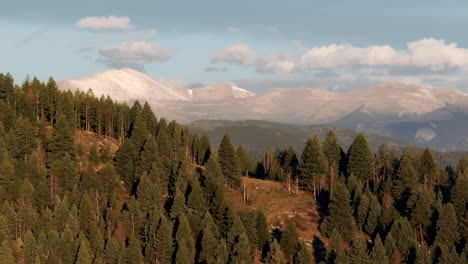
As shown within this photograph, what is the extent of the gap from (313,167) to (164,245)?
5894cm

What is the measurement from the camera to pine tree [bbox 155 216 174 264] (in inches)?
4522

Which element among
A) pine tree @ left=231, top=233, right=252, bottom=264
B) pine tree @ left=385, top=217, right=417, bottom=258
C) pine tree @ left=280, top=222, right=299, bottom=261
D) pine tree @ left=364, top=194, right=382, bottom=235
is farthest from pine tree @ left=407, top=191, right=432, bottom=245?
pine tree @ left=231, top=233, right=252, bottom=264

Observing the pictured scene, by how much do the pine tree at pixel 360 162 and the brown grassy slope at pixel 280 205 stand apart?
56.5ft

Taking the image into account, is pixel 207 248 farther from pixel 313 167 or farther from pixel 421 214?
pixel 421 214

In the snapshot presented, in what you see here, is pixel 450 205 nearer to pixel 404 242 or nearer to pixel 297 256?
pixel 404 242

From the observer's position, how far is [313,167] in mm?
158625

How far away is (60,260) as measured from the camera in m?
104

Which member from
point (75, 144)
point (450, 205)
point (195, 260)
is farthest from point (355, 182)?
point (75, 144)

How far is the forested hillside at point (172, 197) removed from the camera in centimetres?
11306

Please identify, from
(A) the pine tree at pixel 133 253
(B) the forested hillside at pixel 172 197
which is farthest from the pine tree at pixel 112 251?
(A) the pine tree at pixel 133 253

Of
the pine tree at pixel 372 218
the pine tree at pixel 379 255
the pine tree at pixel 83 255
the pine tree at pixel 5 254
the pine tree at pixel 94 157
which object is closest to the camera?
the pine tree at pixel 5 254

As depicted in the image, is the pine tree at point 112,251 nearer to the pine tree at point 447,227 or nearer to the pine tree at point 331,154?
the pine tree at point 447,227

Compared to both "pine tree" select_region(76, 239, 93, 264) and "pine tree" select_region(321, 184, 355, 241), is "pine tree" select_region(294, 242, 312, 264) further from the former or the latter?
"pine tree" select_region(76, 239, 93, 264)

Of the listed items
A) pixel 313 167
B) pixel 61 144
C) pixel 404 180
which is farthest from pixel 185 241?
pixel 404 180
